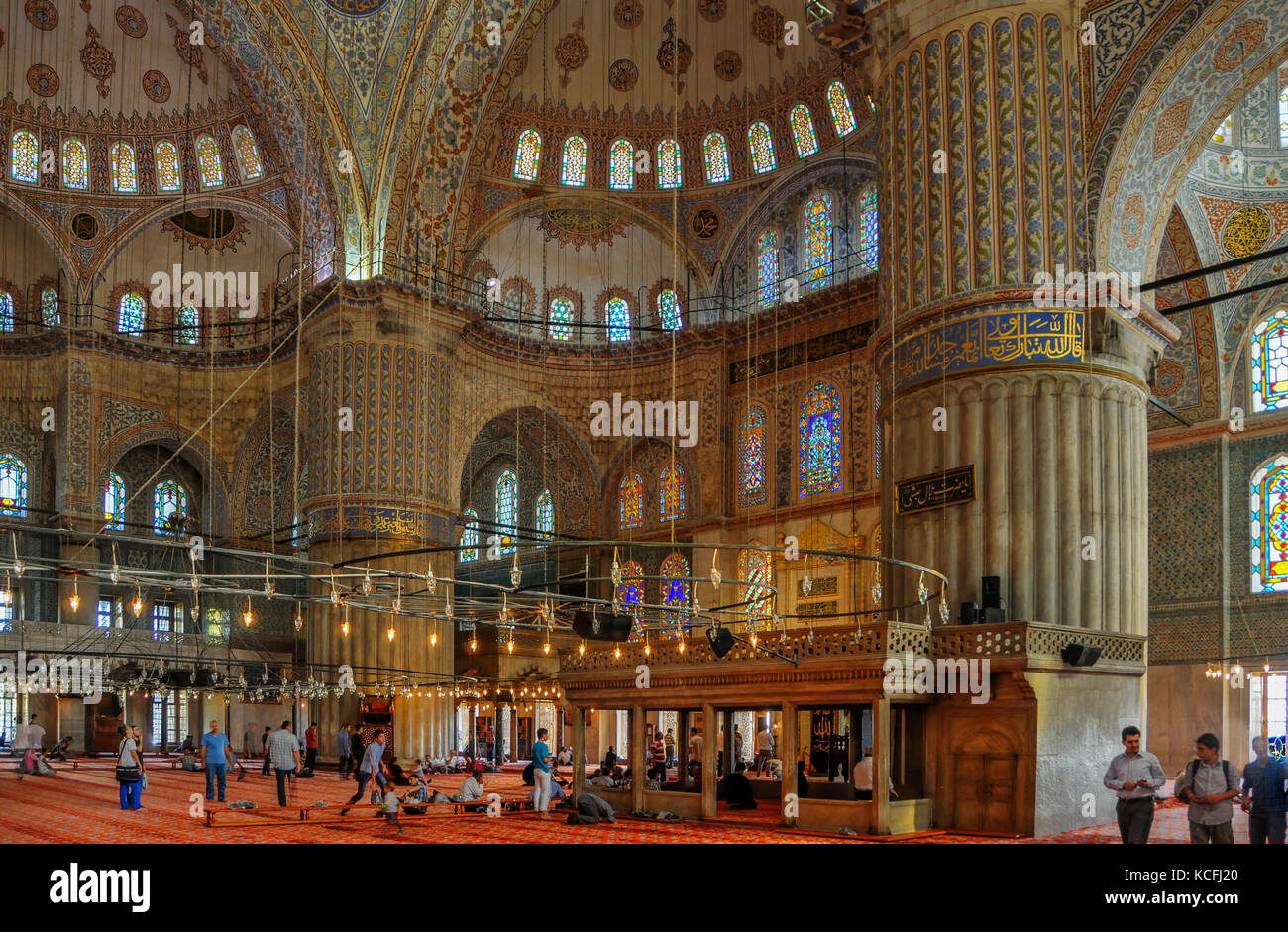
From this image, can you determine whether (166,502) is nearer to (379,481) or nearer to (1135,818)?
(379,481)

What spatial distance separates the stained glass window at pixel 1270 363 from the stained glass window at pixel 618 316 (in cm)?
1002

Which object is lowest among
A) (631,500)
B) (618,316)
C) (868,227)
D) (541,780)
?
(541,780)

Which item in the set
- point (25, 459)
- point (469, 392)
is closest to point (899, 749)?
point (469, 392)

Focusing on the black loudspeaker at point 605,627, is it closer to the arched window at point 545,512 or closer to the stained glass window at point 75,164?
the arched window at point 545,512

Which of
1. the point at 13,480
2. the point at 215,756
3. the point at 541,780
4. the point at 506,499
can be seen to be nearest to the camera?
the point at 541,780

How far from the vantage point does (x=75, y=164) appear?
72.4ft

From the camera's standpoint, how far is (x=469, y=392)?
22.0m

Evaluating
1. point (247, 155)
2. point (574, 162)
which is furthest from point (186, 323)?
point (574, 162)

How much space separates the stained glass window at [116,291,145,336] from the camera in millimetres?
22908

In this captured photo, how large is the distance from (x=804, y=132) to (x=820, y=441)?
480 centimetres

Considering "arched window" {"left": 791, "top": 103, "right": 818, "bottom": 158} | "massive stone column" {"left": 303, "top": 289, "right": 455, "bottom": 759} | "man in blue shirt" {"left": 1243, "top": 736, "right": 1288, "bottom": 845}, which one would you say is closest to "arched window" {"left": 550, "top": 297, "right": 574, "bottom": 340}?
"massive stone column" {"left": 303, "top": 289, "right": 455, "bottom": 759}

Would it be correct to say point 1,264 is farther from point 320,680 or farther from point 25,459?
point 320,680

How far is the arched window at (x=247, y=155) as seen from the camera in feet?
70.5

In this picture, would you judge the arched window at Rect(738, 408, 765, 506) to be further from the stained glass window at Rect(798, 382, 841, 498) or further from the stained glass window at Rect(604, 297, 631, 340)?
the stained glass window at Rect(604, 297, 631, 340)
